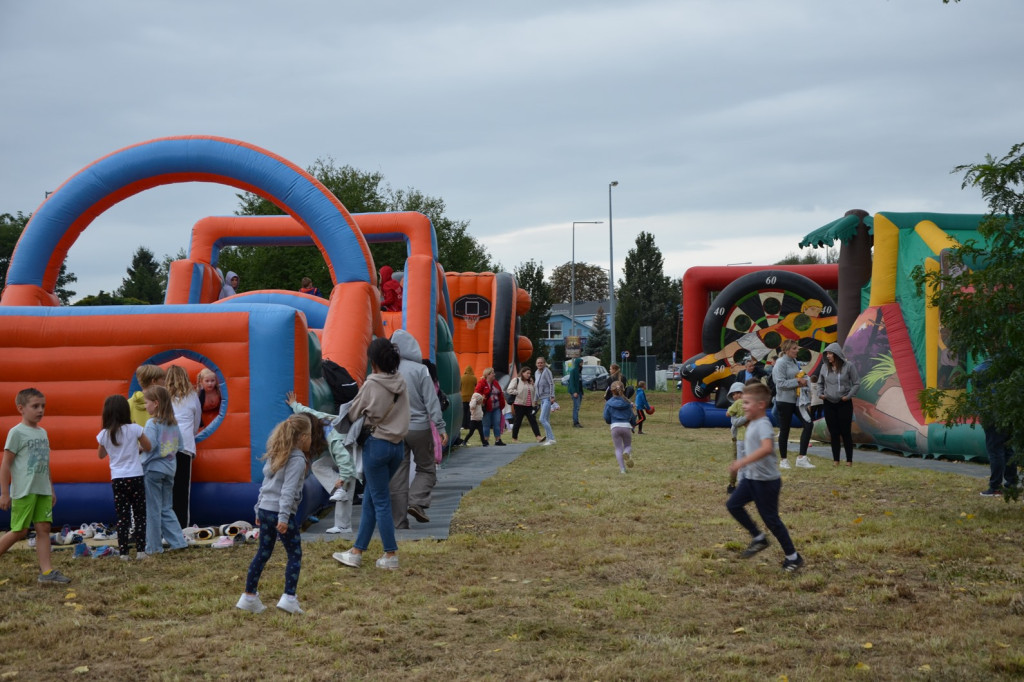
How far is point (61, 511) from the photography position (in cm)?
855

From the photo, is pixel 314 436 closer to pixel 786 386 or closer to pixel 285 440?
pixel 285 440

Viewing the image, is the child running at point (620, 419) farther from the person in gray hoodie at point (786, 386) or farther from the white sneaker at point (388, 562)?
the white sneaker at point (388, 562)

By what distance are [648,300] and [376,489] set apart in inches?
2748

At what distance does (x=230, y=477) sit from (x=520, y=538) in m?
2.55

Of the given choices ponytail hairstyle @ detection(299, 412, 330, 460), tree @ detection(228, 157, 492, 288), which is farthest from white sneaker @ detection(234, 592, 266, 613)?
tree @ detection(228, 157, 492, 288)

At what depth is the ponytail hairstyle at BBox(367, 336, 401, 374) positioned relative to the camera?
284 inches

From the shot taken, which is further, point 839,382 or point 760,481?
point 839,382

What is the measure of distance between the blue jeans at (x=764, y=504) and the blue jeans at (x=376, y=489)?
7.77ft

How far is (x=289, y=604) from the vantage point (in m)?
5.78

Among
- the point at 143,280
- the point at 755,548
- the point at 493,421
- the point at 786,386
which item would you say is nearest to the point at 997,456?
the point at 786,386

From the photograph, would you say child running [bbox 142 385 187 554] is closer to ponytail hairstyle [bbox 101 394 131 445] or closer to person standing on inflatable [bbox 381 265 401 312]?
ponytail hairstyle [bbox 101 394 131 445]

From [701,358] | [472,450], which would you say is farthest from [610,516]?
[701,358]

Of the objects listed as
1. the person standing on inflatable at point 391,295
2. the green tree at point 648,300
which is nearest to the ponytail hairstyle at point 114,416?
the person standing on inflatable at point 391,295

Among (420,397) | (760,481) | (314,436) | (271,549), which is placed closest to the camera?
(271,549)
